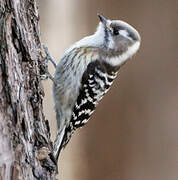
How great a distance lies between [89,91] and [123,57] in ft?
2.21

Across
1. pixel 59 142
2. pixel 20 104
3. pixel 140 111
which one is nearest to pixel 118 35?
pixel 140 111

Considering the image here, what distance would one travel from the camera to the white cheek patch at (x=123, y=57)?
18.9 ft

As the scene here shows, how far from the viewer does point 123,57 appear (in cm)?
590

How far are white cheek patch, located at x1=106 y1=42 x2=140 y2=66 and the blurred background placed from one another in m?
0.48

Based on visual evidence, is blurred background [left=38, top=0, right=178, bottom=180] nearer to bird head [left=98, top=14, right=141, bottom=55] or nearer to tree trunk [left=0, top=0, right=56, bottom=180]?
bird head [left=98, top=14, right=141, bottom=55]

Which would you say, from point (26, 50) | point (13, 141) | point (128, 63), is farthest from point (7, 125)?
point (128, 63)

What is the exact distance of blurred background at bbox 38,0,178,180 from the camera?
6461 millimetres

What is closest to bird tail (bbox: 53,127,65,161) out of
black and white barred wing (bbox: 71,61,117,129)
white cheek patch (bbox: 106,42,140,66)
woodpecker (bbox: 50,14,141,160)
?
woodpecker (bbox: 50,14,141,160)

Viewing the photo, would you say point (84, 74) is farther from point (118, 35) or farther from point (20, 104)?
point (20, 104)

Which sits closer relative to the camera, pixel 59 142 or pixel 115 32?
pixel 59 142

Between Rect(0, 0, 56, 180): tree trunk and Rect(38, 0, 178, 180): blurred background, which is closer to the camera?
Rect(0, 0, 56, 180): tree trunk

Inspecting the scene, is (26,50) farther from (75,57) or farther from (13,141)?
(75,57)

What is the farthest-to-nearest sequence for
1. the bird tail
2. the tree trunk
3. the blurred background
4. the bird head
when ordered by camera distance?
the blurred background → the bird head → the bird tail → the tree trunk

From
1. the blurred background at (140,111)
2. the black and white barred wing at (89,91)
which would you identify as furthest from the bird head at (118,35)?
the blurred background at (140,111)
